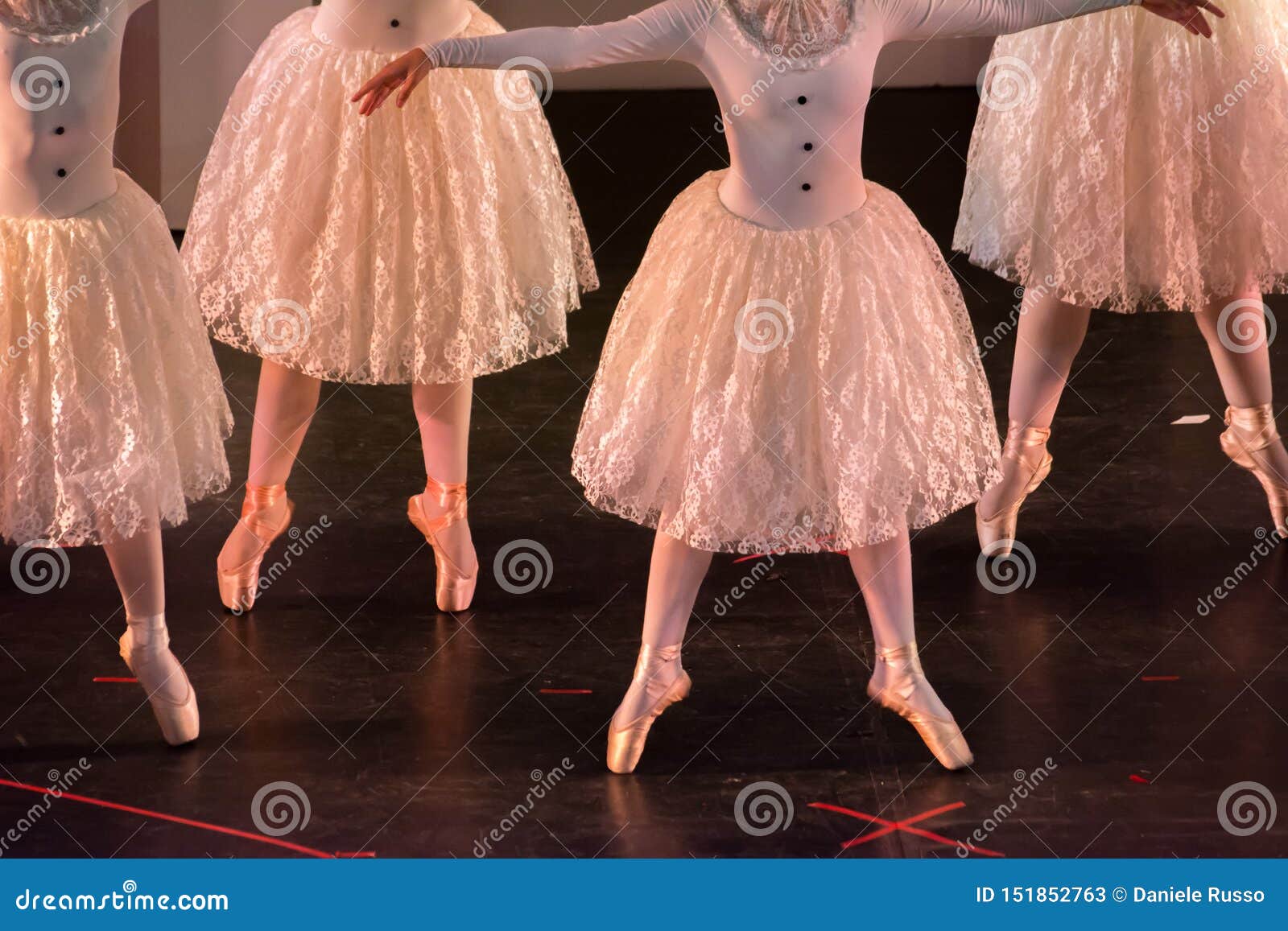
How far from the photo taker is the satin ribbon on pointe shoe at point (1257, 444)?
3.50 metres

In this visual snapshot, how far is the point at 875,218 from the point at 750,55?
29 centimetres

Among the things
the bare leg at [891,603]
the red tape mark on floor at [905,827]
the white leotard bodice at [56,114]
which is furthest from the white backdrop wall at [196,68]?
the red tape mark on floor at [905,827]

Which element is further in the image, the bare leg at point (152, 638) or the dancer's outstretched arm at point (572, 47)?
the bare leg at point (152, 638)

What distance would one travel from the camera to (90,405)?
2.56 m

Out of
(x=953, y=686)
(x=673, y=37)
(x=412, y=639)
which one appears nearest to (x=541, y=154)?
(x=673, y=37)

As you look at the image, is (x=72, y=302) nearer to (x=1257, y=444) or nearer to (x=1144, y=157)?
(x=1144, y=157)

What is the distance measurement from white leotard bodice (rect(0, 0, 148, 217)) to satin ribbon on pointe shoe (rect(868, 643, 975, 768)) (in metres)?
1.35

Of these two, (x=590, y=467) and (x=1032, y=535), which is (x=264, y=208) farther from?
(x=1032, y=535)

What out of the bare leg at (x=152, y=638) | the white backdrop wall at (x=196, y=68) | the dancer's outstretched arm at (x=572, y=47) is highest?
the dancer's outstretched arm at (x=572, y=47)

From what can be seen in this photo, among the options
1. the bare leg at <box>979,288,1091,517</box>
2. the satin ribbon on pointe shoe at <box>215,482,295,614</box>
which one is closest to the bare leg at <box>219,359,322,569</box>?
the satin ribbon on pointe shoe at <box>215,482,295,614</box>

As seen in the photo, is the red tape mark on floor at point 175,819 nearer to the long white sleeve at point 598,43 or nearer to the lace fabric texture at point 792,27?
the long white sleeve at point 598,43

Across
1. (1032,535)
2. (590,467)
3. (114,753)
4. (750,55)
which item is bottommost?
(1032,535)
